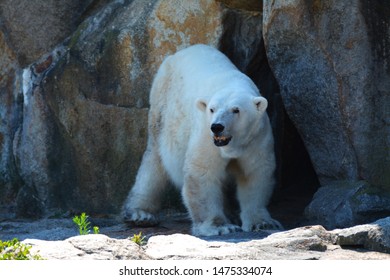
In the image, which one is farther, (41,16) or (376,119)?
(41,16)

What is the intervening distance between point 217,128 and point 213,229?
0.84m

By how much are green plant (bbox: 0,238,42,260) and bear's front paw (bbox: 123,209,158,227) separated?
2.66 metres

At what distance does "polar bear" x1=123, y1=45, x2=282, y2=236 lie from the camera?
7676 millimetres

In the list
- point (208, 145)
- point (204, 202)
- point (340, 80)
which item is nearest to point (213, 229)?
point (204, 202)

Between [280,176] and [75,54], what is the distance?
2.37m

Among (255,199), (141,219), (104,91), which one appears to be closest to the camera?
(255,199)

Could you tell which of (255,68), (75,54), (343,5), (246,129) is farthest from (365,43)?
(75,54)

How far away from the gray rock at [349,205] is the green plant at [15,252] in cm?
287

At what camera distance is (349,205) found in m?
7.67

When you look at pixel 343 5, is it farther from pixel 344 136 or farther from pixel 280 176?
pixel 280 176

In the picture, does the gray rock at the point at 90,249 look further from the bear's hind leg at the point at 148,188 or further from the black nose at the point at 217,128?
the bear's hind leg at the point at 148,188

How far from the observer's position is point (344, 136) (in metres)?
7.94

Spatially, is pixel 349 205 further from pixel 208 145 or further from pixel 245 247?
pixel 245 247

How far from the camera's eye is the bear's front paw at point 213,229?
7.61 m
